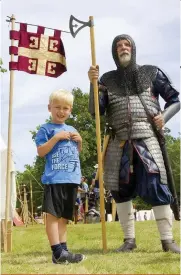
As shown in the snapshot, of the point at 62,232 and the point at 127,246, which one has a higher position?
the point at 62,232

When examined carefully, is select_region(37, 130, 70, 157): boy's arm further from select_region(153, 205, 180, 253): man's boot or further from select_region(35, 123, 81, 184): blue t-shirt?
select_region(153, 205, 180, 253): man's boot

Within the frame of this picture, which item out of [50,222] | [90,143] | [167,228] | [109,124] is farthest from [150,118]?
[90,143]

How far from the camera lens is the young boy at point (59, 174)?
13.5 feet

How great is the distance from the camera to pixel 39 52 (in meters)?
6.11

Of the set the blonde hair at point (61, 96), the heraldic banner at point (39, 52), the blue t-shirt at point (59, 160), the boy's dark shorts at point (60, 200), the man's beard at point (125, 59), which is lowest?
the boy's dark shorts at point (60, 200)

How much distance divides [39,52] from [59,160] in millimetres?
2301

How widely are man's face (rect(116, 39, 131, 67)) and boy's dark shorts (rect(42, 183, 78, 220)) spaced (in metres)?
1.48

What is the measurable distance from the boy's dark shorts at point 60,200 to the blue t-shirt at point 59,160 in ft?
0.22

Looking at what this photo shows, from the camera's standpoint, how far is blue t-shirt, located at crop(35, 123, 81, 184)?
414 cm

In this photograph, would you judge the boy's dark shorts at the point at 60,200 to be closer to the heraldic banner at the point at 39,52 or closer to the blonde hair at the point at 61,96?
the blonde hair at the point at 61,96

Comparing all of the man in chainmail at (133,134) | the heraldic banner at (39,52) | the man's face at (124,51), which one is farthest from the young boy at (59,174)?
the heraldic banner at (39,52)

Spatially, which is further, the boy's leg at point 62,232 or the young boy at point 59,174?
the boy's leg at point 62,232

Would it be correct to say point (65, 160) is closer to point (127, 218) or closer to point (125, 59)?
point (127, 218)

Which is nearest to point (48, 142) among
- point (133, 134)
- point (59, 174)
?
point (59, 174)
